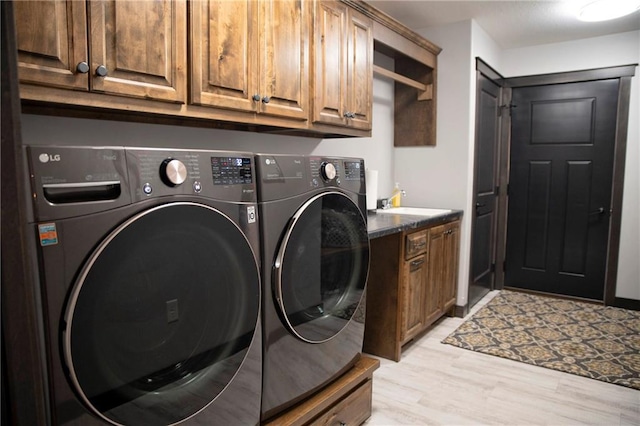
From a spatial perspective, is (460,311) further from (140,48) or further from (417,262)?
(140,48)

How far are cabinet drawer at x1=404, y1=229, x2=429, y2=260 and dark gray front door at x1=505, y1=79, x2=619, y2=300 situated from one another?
2.04 metres

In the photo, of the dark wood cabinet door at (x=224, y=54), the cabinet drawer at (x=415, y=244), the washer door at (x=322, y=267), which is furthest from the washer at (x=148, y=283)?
the cabinet drawer at (x=415, y=244)

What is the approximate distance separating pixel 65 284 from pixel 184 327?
1.20 ft

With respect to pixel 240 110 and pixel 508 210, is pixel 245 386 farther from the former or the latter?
pixel 508 210

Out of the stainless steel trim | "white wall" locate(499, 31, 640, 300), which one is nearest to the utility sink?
"white wall" locate(499, 31, 640, 300)

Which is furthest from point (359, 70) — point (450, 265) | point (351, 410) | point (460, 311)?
point (460, 311)

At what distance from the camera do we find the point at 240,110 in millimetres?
1884

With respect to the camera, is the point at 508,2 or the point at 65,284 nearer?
the point at 65,284

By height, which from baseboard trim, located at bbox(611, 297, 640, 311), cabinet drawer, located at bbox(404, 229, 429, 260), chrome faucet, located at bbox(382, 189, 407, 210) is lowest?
baseboard trim, located at bbox(611, 297, 640, 311)

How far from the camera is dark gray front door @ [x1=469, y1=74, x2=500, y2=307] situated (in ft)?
12.6

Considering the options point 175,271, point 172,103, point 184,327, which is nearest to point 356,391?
point 184,327

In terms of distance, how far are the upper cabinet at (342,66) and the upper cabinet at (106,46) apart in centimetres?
92

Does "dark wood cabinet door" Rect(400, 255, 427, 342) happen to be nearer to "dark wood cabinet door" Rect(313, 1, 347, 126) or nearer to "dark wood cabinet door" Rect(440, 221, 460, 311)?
"dark wood cabinet door" Rect(440, 221, 460, 311)

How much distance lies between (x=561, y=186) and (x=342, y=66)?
2952 mm
